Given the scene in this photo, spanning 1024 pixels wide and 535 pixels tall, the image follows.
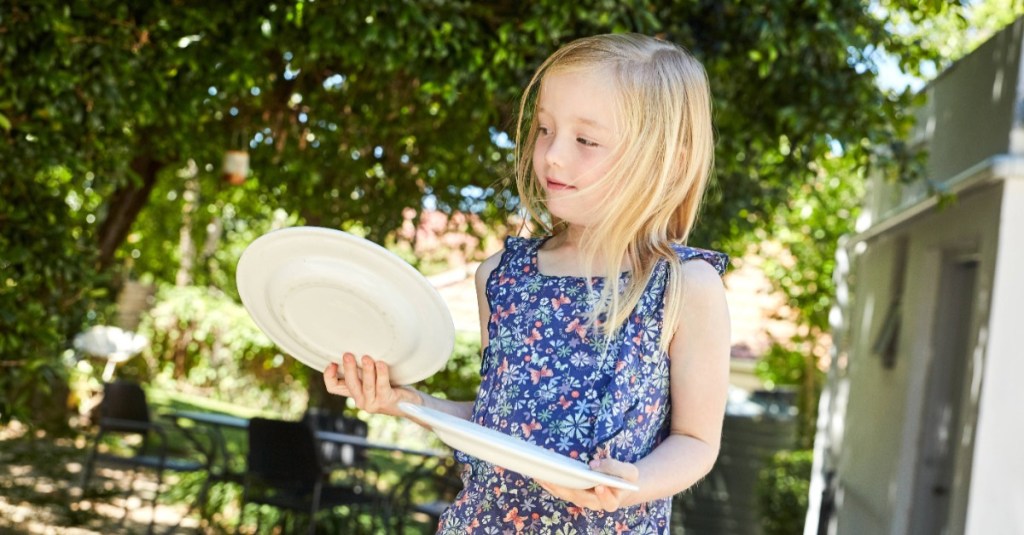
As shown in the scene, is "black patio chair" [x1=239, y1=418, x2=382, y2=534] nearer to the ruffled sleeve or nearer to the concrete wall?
the concrete wall

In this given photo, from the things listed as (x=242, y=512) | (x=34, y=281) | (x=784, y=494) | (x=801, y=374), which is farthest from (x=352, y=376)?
(x=801, y=374)

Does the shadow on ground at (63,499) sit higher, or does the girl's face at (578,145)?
the girl's face at (578,145)

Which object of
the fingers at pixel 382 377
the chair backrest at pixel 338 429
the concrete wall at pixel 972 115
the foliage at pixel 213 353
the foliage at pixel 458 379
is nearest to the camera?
the fingers at pixel 382 377

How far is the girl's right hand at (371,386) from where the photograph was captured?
194 centimetres

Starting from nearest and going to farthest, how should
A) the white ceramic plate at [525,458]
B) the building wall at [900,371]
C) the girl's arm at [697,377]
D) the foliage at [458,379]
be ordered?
1. the white ceramic plate at [525,458]
2. the girl's arm at [697,377]
3. the building wall at [900,371]
4. the foliage at [458,379]

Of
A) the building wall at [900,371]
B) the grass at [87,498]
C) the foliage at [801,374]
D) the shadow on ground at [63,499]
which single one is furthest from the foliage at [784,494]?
the shadow on ground at [63,499]

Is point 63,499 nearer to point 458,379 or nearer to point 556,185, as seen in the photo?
point 458,379

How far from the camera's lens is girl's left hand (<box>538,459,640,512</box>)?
64.5 inches

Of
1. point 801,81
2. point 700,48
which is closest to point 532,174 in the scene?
point 700,48

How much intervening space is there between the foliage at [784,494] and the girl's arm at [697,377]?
8338mm

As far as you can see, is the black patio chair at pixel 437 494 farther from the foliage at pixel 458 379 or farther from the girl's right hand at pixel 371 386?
the girl's right hand at pixel 371 386

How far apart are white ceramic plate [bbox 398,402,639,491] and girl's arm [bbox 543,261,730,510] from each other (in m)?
0.21

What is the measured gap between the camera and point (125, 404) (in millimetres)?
8656

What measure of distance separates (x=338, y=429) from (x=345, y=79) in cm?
305
